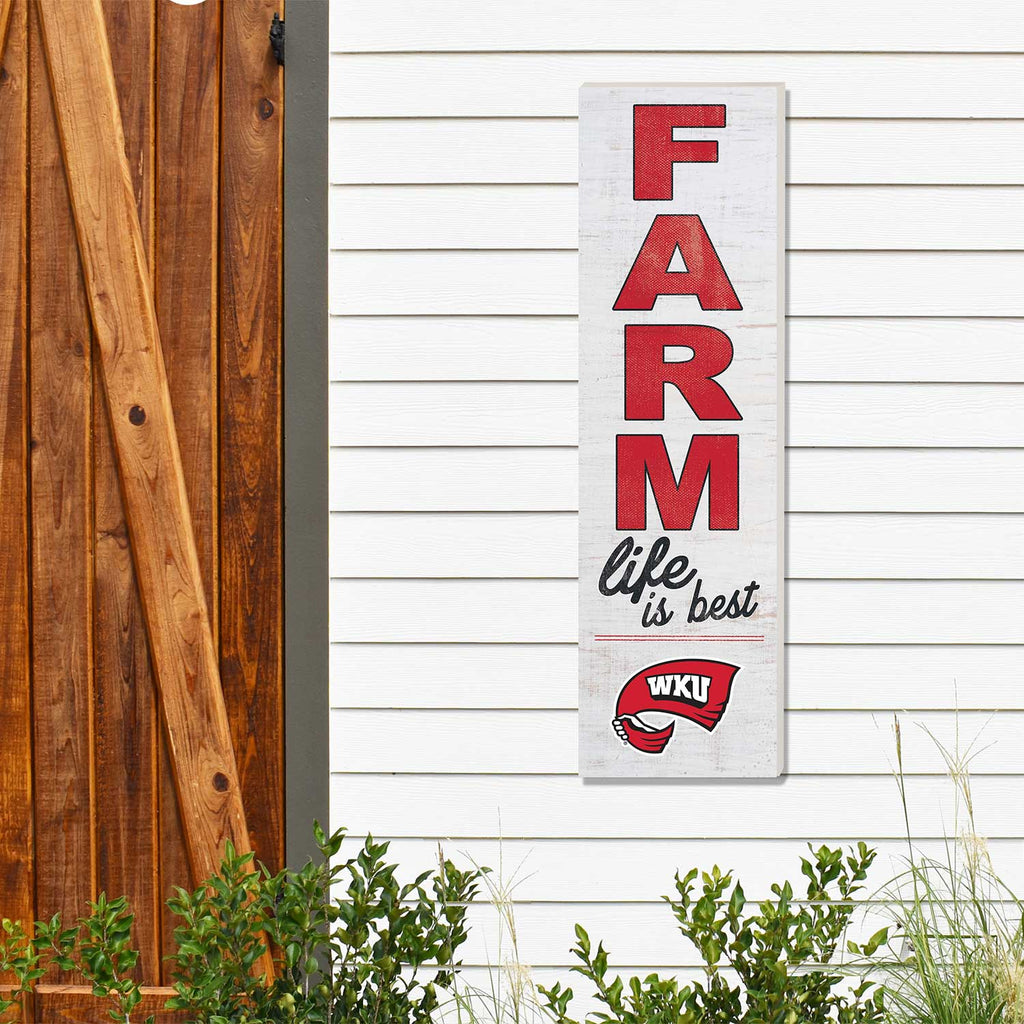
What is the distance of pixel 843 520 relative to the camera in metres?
2.47

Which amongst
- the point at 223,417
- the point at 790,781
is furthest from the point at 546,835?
the point at 223,417

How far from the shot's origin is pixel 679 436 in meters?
2.46

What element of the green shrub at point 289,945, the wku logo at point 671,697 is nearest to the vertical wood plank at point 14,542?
the green shrub at point 289,945

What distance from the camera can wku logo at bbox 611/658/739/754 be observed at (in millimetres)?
2451

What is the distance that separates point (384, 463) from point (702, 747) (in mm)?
1096

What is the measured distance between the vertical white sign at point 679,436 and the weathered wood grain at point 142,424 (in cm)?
97

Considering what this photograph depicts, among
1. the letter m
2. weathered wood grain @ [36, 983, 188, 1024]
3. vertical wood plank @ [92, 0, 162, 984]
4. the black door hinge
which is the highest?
the black door hinge

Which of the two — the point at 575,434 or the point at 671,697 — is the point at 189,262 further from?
the point at 671,697

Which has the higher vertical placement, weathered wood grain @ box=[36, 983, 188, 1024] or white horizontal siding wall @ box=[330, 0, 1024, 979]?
white horizontal siding wall @ box=[330, 0, 1024, 979]

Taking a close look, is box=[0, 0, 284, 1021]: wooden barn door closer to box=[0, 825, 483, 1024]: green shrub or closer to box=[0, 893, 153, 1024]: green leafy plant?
box=[0, 893, 153, 1024]: green leafy plant

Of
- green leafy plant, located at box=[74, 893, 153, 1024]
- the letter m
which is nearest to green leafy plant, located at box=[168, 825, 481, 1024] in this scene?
green leafy plant, located at box=[74, 893, 153, 1024]

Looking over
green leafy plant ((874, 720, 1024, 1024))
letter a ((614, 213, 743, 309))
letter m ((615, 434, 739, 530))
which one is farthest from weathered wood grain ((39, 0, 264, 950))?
green leafy plant ((874, 720, 1024, 1024))

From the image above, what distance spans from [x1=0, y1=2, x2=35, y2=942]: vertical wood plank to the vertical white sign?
144cm

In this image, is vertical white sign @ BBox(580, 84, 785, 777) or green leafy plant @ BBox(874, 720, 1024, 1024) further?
vertical white sign @ BBox(580, 84, 785, 777)
